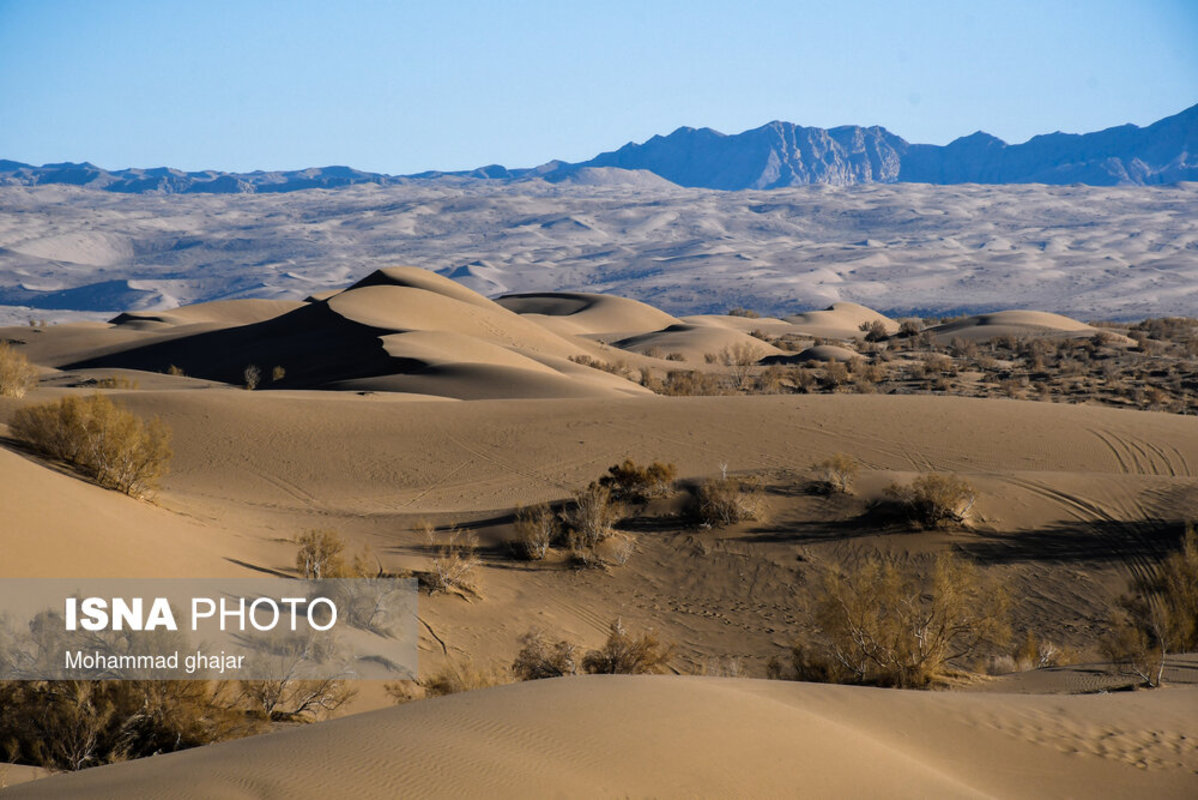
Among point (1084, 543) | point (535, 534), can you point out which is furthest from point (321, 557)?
point (1084, 543)

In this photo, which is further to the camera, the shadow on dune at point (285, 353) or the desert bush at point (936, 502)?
the shadow on dune at point (285, 353)

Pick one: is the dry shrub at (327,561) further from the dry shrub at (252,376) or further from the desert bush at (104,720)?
the dry shrub at (252,376)

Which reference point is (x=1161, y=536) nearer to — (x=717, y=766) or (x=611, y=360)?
(x=717, y=766)

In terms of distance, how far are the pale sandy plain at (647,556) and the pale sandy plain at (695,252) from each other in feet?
249

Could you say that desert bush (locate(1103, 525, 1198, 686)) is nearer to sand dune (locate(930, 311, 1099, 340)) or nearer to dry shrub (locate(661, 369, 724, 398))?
dry shrub (locate(661, 369, 724, 398))

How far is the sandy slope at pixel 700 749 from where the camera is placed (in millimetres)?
5414

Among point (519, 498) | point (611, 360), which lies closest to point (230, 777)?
point (519, 498)

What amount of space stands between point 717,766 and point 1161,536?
10.8 metres

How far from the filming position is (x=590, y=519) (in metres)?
14.7

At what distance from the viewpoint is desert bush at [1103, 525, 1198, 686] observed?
945 cm

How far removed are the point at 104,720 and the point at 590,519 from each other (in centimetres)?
857

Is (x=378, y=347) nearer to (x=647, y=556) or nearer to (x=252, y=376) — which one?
(x=252, y=376)

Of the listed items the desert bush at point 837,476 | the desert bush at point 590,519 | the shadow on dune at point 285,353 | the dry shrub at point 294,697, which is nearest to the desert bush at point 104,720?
the dry shrub at point 294,697

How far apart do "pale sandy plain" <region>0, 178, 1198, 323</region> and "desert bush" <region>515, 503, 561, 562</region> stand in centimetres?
8406
